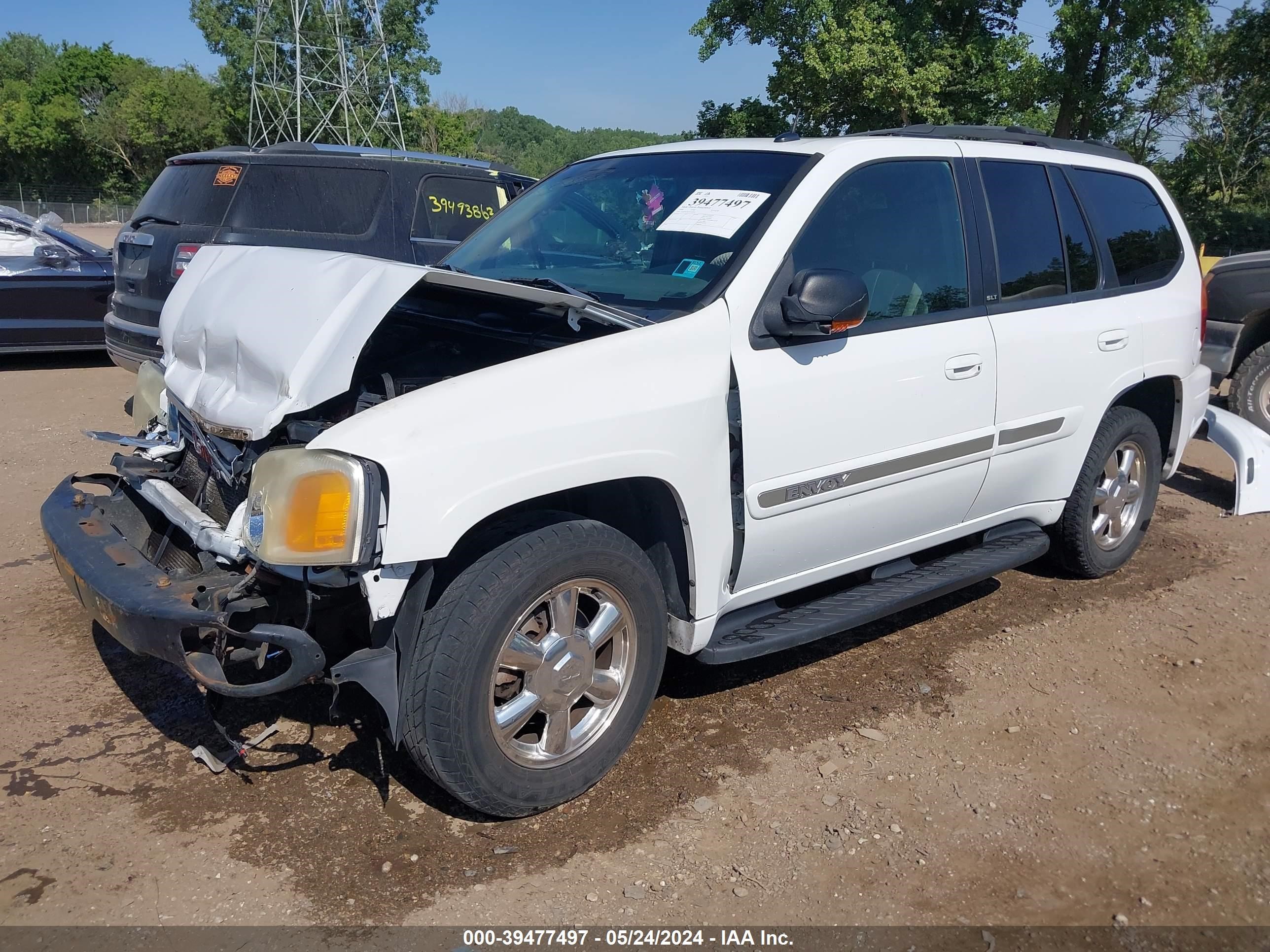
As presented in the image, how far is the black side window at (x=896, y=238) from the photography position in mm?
3447

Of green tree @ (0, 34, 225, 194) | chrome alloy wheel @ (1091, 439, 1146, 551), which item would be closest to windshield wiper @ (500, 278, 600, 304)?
chrome alloy wheel @ (1091, 439, 1146, 551)

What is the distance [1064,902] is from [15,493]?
5.81m

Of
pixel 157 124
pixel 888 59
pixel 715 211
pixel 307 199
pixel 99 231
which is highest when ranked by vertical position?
pixel 157 124

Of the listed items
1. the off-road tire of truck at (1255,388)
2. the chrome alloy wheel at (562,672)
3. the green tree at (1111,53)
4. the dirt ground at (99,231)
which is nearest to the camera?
the chrome alloy wheel at (562,672)

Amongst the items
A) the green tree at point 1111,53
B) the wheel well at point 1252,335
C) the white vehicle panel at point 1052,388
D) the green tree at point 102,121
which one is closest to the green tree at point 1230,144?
the green tree at point 1111,53

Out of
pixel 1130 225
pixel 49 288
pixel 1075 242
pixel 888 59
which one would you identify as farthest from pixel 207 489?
pixel 888 59

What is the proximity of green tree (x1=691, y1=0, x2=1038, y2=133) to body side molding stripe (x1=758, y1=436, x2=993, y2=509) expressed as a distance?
16.6 metres

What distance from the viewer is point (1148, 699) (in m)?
3.88

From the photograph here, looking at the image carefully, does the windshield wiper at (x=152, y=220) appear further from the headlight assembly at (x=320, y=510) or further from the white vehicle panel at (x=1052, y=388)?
the white vehicle panel at (x=1052, y=388)

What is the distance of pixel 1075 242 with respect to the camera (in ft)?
14.4

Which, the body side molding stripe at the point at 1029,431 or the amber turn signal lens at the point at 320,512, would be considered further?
the body side molding stripe at the point at 1029,431

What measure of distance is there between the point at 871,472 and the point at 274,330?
80.1 inches

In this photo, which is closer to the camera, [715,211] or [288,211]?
[715,211]

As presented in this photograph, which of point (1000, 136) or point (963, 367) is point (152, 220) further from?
point (963, 367)
